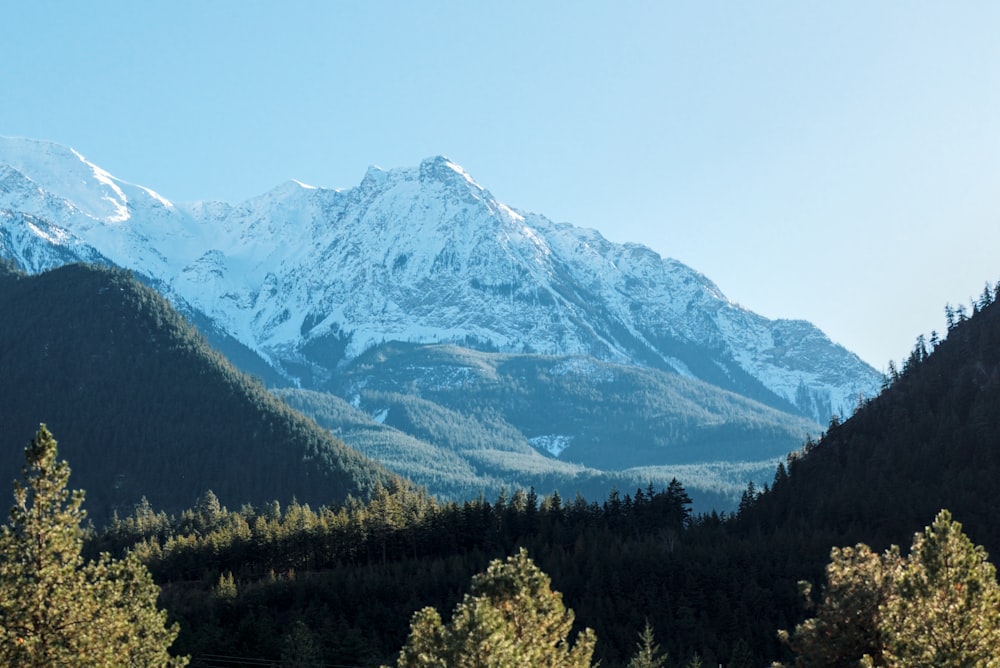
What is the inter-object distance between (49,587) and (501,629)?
19.0m

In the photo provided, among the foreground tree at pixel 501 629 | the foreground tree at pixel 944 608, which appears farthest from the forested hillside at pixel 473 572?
the foreground tree at pixel 944 608

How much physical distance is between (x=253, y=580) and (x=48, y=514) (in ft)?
493

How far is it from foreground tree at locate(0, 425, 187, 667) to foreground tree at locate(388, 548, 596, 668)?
1427cm

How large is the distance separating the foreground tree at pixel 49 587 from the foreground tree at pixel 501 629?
14.3 m

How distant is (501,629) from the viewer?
154 ft

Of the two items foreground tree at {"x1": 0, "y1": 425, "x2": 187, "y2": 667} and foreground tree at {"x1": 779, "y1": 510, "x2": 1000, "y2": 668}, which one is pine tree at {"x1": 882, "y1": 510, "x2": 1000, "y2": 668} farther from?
foreground tree at {"x1": 0, "y1": 425, "x2": 187, "y2": 667}

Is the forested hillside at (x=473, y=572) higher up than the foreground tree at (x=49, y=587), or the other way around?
the foreground tree at (x=49, y=587)

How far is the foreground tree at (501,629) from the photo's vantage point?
4588 cm

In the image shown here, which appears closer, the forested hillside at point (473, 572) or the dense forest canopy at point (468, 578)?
the dense forest canopy at point (468, 578)

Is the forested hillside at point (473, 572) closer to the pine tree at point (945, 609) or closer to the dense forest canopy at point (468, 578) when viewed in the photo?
the dense forest canopy at point (468, 578)

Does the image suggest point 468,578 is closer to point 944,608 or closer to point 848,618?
point 848,618

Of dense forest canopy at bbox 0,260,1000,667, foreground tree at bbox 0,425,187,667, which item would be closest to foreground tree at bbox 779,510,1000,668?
foreground tree at bbox 0,425,187,667

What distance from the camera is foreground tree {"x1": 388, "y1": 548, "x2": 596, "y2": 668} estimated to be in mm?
45875

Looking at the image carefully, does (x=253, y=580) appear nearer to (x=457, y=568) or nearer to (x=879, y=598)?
(x=457, y=568)
